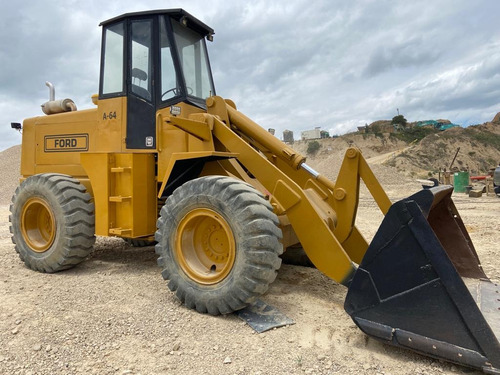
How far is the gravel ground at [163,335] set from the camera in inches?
104

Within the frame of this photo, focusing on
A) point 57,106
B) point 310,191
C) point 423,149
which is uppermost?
point 423,149

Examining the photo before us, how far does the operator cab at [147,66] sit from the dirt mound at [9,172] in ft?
63.0

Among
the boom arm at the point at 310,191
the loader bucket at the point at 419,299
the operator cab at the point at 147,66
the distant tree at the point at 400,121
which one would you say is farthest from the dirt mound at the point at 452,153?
the loader bucket at the point at 419,299

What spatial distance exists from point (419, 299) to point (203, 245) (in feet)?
6.69

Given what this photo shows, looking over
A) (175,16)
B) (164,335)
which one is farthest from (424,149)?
(164,335)

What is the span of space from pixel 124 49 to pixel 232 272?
339 cm

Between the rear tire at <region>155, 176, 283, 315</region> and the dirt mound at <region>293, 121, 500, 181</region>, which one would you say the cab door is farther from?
the dirt mound at <region>293, 121, 500, 181</region>

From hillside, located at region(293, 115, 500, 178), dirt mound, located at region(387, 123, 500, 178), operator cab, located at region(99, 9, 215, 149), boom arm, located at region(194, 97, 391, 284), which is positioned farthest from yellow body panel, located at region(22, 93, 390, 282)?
dirt mound, located at region(387, 123, 500, 178)

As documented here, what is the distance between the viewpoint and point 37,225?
5445 millimetres

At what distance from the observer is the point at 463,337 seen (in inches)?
98.3

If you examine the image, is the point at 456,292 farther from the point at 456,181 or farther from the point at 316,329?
the point at 456,181

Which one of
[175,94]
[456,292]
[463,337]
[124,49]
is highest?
[124,49]

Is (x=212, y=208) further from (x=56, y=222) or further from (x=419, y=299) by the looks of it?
(x=56, y=222)

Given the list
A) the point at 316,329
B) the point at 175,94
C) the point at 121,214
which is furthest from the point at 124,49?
the point at 316,329
